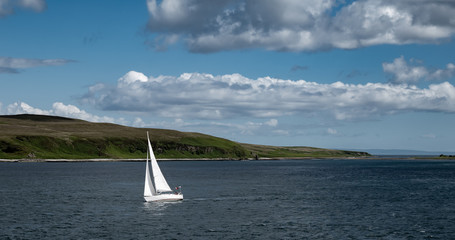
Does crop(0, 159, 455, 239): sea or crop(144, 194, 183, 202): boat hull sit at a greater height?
crop(144, 194, 183, 202): boat hull

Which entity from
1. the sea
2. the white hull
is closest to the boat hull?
the white hull

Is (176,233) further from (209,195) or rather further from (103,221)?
(209,195)

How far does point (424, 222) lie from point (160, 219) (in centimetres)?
3603

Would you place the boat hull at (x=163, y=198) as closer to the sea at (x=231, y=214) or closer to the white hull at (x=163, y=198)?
the white hull at (x=163, y=198)

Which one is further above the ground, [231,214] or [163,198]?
[163,198]

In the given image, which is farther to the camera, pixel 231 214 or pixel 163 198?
pixel 163 198

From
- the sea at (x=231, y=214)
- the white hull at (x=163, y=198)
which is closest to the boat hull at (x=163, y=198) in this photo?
the white hull at (x=163, y=198)

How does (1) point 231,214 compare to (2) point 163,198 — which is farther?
(2) point 163,198

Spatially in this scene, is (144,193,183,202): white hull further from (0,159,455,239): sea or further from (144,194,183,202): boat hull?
(0,159,455,239): sea

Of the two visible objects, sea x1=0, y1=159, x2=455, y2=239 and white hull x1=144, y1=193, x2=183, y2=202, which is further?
white hull x1=144, y1=193, x2=183, y2=202

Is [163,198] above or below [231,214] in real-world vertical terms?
above

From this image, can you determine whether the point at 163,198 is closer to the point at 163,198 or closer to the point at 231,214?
the point at 163,198

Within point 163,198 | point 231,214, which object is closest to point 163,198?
point 163,198

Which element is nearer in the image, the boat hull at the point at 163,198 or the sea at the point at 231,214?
the sea at the point at 231,214
